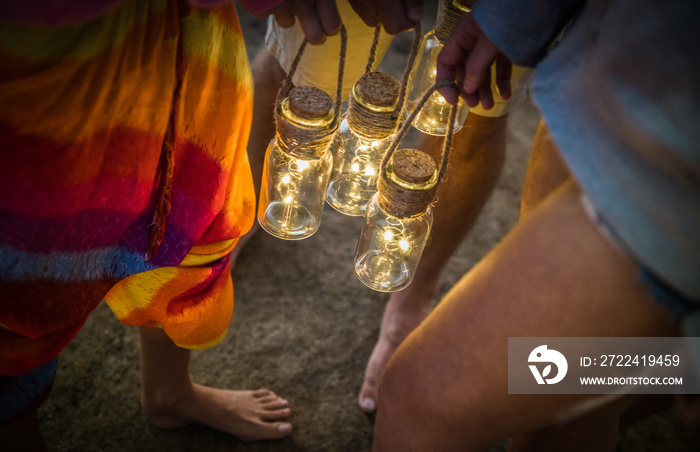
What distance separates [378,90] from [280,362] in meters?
0.88

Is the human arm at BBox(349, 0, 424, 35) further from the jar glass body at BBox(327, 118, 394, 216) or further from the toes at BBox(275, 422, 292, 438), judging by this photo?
the toes at BBox(275, 422, 292, 438)

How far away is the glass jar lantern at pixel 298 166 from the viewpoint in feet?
2.42

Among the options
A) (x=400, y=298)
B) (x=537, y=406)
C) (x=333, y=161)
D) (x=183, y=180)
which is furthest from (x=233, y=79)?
(x=400, y=298)

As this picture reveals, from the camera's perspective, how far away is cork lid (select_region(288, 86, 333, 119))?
2.40 feet

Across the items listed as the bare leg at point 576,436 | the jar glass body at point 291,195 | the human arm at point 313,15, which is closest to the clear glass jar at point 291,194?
the jar glass body at point 291,195

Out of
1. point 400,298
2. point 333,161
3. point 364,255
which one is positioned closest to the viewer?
point 333,161

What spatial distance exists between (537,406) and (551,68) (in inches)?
15.8

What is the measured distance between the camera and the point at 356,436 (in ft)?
4.30

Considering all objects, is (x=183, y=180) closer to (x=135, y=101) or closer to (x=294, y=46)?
(x=135, y=101)

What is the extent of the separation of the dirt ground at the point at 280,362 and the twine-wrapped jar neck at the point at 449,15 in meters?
0.88

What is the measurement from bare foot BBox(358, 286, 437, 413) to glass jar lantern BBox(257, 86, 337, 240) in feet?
1.54

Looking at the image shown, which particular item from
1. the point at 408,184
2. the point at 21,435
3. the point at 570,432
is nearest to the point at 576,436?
the point at 570,432

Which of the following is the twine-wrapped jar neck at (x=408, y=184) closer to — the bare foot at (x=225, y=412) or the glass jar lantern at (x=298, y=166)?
the glass jar lantern at (x=298, y=166)

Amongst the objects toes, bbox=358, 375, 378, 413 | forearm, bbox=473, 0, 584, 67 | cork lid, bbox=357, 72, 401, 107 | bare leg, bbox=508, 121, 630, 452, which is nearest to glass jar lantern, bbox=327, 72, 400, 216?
cork lid, bbox=357, 72, 401, 107
